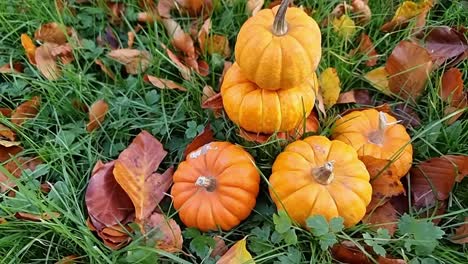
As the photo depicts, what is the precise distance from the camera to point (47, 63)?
7.55 feet

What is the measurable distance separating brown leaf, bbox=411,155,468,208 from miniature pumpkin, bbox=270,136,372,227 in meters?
0.26

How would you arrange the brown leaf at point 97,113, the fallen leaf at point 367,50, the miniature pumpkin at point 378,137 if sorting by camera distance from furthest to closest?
the fallen leaf at point 367,50, the brown leaf at point 97,113, the miniature pumpkin at point 378,137

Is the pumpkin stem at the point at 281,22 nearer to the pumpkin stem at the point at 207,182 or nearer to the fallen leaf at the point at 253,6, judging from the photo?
the pumpkin stem at the point at 207,182

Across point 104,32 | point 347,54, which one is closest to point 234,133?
point 347,54

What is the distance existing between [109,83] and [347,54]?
97cm

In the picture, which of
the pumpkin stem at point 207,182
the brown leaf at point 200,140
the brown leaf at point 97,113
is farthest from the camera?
the brown leaf at point 97,113

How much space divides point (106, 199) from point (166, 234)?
25 centimetres

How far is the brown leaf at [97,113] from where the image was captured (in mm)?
2141

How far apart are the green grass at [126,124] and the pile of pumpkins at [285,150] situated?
0.08 metres

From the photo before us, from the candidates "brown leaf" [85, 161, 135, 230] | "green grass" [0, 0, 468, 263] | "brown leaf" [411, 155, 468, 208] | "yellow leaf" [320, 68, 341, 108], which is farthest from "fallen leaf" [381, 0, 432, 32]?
"brown leaf" [85, 161, 135, 230]

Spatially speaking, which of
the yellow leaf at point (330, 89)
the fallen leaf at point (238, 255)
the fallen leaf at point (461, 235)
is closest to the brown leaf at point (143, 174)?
the fallen leaf at point (238, 255)

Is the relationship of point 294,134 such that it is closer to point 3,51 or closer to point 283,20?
point 283,20

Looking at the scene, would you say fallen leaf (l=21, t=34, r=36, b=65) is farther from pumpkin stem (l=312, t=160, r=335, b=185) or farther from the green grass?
pumpkin stem (l=312, t=160, r=335, b=185)

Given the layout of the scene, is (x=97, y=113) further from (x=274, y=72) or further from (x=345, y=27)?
(x=345, y=27)
